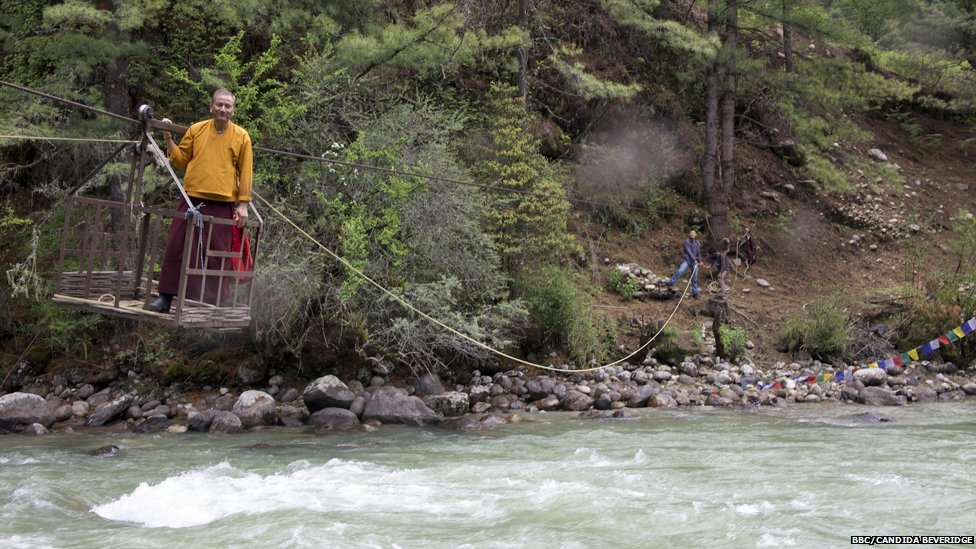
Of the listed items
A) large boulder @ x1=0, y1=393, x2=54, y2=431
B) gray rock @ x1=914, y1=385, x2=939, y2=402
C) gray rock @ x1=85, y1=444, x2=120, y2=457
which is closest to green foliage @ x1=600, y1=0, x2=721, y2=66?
gray rock @ x1=914, y1=385, x2=939, y2=402

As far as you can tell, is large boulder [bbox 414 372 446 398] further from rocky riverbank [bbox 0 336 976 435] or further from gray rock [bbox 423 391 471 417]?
gray rock [bbox 423 391 471 417]

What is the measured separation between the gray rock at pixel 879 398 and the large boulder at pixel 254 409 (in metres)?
8.27

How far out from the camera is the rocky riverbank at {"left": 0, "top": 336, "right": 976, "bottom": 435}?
11.2 metres

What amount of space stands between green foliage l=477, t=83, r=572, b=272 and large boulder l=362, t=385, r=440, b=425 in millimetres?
3024

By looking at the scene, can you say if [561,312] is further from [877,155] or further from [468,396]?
[877,155]

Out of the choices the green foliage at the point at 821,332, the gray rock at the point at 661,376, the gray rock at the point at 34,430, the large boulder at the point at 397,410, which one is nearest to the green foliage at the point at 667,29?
the green foliage at the point at 821,332

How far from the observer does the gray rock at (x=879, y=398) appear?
12.5m

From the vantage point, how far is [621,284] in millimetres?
16500

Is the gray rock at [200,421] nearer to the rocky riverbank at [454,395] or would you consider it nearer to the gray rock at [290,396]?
the rocky riverbank at [454,395]

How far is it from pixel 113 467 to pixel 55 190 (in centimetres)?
573

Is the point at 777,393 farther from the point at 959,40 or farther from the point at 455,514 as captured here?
the point at 959,40

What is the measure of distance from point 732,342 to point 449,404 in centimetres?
552

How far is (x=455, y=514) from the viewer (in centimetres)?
673

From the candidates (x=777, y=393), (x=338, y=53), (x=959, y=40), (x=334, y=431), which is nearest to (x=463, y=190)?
(x=338, y=53)
